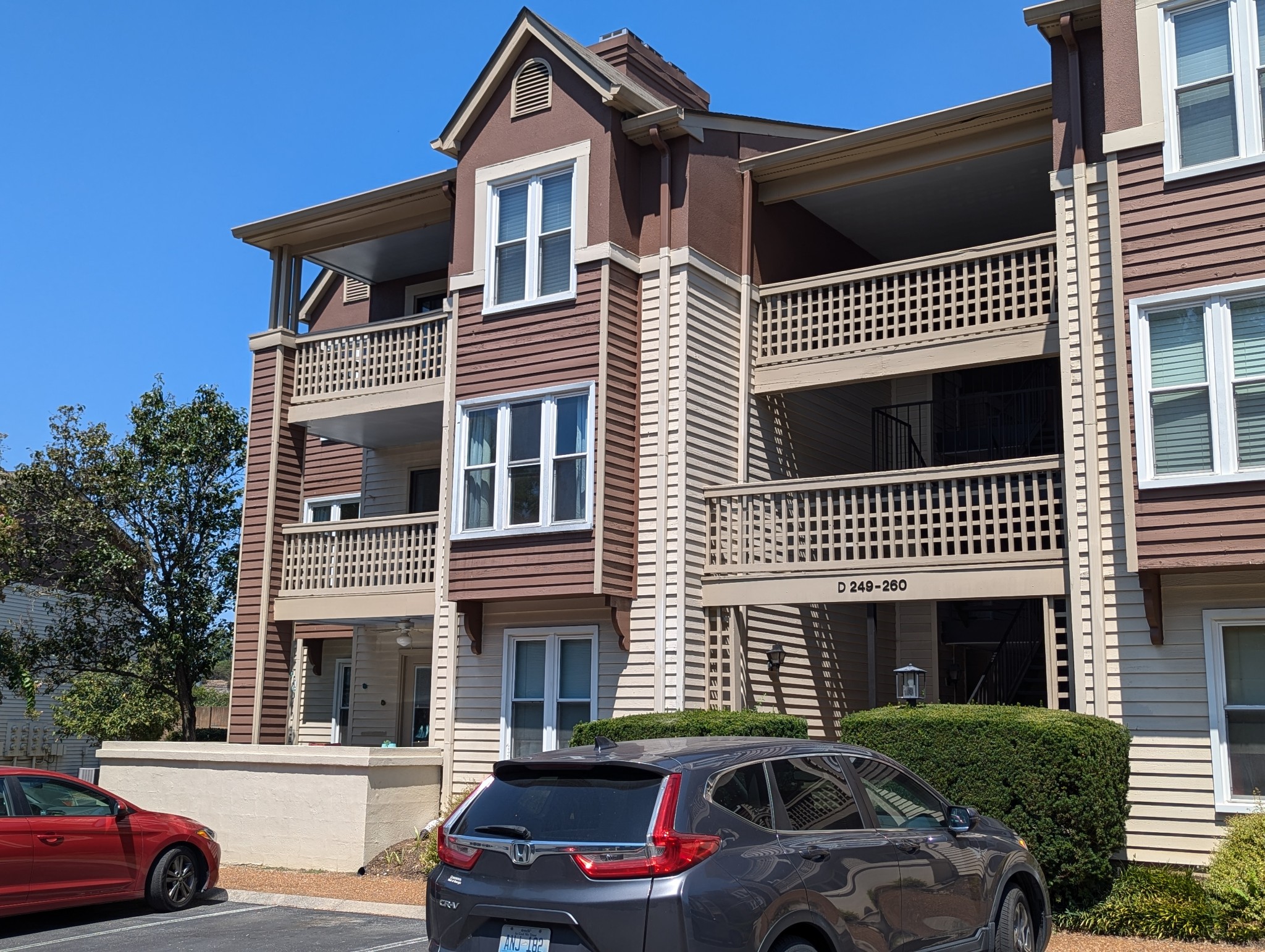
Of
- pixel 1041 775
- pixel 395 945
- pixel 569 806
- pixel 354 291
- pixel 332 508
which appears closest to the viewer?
pixel 569 806

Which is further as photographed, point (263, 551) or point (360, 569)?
point (263, 551)

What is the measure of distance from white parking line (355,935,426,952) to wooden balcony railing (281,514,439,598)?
8068mm

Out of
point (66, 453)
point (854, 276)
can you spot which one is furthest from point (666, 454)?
point (66, 453)

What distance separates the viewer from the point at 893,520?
15617 mm

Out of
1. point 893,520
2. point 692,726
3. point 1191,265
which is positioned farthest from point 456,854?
point 1191,265

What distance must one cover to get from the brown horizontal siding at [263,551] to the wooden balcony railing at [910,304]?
7.98 meters

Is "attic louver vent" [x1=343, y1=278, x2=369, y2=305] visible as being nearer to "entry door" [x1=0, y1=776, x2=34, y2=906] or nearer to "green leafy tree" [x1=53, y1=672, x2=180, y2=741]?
"green leafy tree" [x1=53, y1=672, x2=180, y2=741]

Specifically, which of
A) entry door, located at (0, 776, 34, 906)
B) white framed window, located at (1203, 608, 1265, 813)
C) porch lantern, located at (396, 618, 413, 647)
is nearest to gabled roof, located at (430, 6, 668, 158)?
porch lantern, located at (396, 618, 413, 647)

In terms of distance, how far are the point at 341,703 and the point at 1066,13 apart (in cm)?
1637

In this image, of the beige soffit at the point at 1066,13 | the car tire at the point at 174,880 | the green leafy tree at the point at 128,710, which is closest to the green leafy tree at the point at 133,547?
the green leafy tree at the point at 128,710

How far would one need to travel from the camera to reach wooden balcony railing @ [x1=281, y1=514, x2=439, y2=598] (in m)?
18.8

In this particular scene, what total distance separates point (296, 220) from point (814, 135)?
27.1ft

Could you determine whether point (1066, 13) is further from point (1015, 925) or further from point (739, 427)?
point (1015, 925)

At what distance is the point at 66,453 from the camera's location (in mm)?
23453
